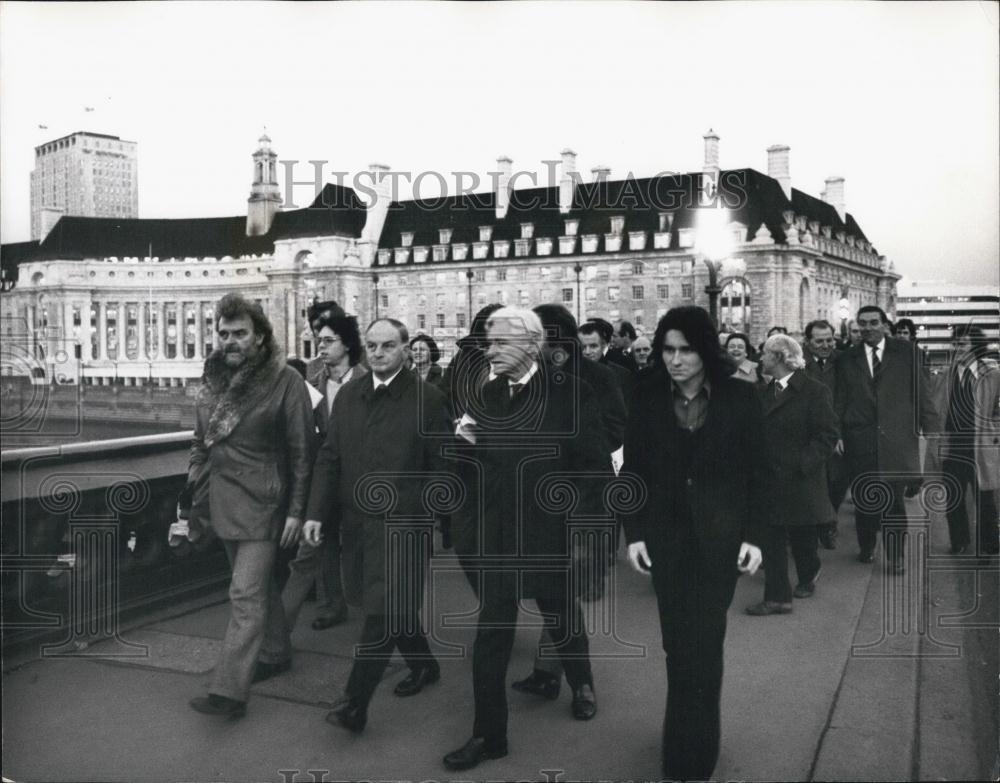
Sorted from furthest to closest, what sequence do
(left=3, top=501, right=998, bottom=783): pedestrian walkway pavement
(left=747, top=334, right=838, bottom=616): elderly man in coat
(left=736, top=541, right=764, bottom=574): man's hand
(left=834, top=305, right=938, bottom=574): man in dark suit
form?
(left=834, top=305, right=938, bottom=574): man in dark suit < (left=747, top=334, right=838, bottom=616): elderly man in coat < (left=3, top=501, right=998, bottom=783): pedestrian walkway pavement < (left=736, top=541, right=764, bottom=574): man's hand

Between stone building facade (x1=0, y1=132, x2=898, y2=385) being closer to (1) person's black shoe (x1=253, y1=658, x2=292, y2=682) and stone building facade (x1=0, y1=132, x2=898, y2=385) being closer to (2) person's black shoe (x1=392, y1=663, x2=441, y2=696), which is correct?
(1) person's black shoe (x1=253, y1=658, x2=292, y2=682)

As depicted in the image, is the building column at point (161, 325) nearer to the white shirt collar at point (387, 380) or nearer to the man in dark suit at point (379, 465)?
the man in dark suit at point (379, 465)

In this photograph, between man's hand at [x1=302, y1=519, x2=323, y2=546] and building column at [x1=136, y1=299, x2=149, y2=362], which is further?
building column at [x1=136, y1=299, x2=149, y2=362]

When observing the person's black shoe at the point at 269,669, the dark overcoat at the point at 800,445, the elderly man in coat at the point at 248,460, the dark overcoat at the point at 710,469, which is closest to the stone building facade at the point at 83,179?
the elderly man in coat at the point at 248,460

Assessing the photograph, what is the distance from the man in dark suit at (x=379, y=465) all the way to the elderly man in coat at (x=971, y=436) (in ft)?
13.8

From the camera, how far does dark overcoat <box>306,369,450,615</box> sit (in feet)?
14.3

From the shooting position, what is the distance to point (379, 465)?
4.38 metres

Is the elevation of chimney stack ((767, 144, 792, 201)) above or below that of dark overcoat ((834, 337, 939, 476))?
above

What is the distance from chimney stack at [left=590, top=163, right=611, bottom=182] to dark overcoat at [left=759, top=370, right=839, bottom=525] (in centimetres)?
183

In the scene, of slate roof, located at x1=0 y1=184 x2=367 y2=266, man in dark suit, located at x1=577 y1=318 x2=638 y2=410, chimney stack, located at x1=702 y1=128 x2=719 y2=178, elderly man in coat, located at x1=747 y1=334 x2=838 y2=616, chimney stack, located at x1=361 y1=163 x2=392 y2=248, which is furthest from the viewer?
man in dark suit, located at x1=577 y1=318 x2=638 y2=410

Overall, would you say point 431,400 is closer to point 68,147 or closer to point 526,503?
point 526,503

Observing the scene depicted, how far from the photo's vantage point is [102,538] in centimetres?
566

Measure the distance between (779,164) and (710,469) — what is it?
3.34 m

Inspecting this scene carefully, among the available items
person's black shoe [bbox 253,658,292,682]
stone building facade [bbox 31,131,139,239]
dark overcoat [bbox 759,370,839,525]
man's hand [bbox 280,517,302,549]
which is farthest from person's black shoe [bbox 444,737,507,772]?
stone building facade [bbox 31,131,139,239]
